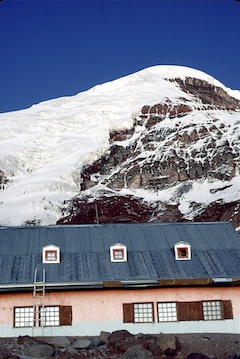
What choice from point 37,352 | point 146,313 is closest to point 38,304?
point 146,313

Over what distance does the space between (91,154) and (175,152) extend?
23401 mm

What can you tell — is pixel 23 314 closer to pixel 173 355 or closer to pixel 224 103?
pixel 173 355

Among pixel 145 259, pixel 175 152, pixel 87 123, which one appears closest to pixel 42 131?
pixel 87 123

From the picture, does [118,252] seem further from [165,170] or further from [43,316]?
[165,170]

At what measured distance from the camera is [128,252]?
2803 cm

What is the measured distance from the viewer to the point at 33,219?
343 ft

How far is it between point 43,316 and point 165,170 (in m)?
105

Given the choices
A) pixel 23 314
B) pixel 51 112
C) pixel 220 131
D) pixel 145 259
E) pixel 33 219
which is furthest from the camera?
pixel 51 112

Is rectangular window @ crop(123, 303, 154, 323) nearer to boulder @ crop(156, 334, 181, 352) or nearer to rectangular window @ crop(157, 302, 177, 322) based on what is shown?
rectangular window @ crop(157, 302, 177, 322)

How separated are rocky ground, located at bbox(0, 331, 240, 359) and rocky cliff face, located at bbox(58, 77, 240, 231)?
7486cm

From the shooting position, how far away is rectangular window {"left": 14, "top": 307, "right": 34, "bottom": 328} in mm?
24984

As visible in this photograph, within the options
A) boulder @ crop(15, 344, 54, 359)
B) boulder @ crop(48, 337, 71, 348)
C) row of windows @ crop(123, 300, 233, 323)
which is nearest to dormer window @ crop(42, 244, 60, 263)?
row of windows @ crop(123, 300, 233, 323)

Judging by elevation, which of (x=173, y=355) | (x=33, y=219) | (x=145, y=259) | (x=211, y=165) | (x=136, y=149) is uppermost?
(x=136, y=149)

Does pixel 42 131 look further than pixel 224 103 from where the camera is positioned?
No
